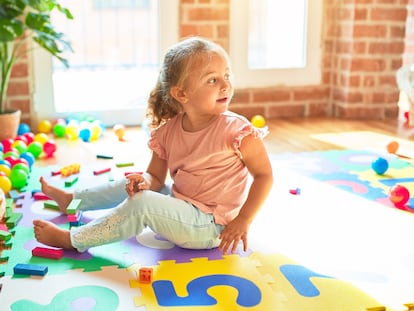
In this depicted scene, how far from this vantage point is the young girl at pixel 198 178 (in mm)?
1453

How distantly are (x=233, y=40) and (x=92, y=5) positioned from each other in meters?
1.51

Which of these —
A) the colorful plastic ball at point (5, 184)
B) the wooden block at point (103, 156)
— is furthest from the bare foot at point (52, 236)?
the wooden block at point (103, 156)

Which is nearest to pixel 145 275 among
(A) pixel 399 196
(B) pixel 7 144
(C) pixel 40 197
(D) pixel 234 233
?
(D) pixel 234 233

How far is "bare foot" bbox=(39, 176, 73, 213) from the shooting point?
1.78 meters

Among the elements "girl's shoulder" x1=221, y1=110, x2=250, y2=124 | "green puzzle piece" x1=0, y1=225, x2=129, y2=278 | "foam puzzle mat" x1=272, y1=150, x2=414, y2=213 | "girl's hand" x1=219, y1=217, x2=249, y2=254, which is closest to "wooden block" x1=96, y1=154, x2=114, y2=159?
"foam puzzle mat" x1=272, y1=150, x2=414, y2=213

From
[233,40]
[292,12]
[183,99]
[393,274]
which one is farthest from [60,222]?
[292,12]

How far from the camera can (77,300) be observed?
1269mm

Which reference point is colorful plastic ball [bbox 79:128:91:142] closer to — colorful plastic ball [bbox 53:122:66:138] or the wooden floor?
colorful plastic ball [bbox 53:122:66:138]

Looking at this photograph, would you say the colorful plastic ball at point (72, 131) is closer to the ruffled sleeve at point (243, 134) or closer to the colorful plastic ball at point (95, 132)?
the colorful plastic ball at point (95, 132)

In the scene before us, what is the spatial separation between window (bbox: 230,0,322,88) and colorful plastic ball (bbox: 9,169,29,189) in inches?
62.8

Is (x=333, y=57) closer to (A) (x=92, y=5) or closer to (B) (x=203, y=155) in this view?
(A) (x=92, y=5)

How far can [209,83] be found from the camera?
1.51m

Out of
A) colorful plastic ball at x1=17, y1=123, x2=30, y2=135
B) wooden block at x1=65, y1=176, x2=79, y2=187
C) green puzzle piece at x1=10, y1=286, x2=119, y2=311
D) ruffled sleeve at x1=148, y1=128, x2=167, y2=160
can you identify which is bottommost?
green puzzle piece at x1=10, y1=286, x2=119, y2=311

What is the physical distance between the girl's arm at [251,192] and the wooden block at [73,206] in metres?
0.46
